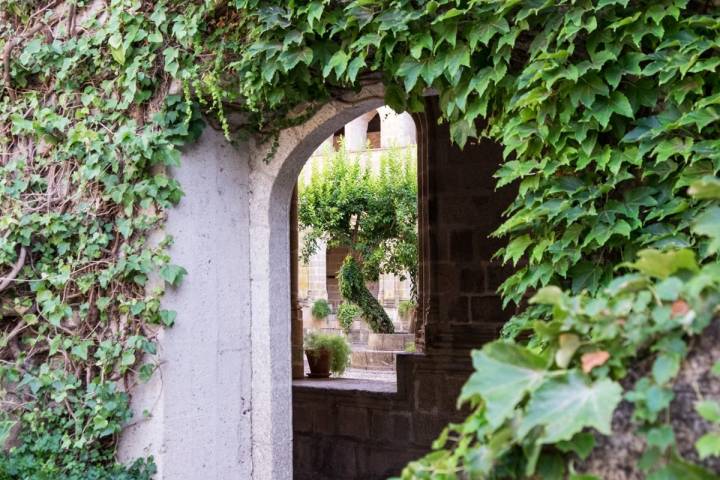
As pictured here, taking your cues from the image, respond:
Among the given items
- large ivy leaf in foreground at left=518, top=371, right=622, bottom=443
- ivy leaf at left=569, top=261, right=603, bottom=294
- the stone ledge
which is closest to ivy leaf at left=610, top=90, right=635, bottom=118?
ivy leaf at left=569, top=261, right=603, bottom=294

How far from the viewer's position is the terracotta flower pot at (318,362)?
8.70 meters

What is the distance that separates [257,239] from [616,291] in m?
3.31

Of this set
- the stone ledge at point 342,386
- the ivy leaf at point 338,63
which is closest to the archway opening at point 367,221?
the stone ledge at point 342,386

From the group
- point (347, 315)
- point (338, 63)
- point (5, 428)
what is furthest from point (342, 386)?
point (347, 315)

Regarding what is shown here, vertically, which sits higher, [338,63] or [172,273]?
[338,63]

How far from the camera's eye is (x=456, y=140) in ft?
12.4

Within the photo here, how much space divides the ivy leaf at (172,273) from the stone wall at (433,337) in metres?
3.33

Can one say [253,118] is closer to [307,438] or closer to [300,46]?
[300,46]

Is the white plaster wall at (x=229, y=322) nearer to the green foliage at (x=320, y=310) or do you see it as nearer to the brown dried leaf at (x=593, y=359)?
the brown dried leaf at (x=593, y=359)

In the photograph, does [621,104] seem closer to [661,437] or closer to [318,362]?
[661,437]

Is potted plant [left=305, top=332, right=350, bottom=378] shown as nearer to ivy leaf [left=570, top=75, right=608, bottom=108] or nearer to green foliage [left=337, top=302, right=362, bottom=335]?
ivy leaf [left=570, top=75, right=608, bottom=108]

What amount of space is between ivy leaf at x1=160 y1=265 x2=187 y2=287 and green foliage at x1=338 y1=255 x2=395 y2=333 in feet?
38.5

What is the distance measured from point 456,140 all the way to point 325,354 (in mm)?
5303

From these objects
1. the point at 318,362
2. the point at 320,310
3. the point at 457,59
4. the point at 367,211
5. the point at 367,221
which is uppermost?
the point at 367,211
